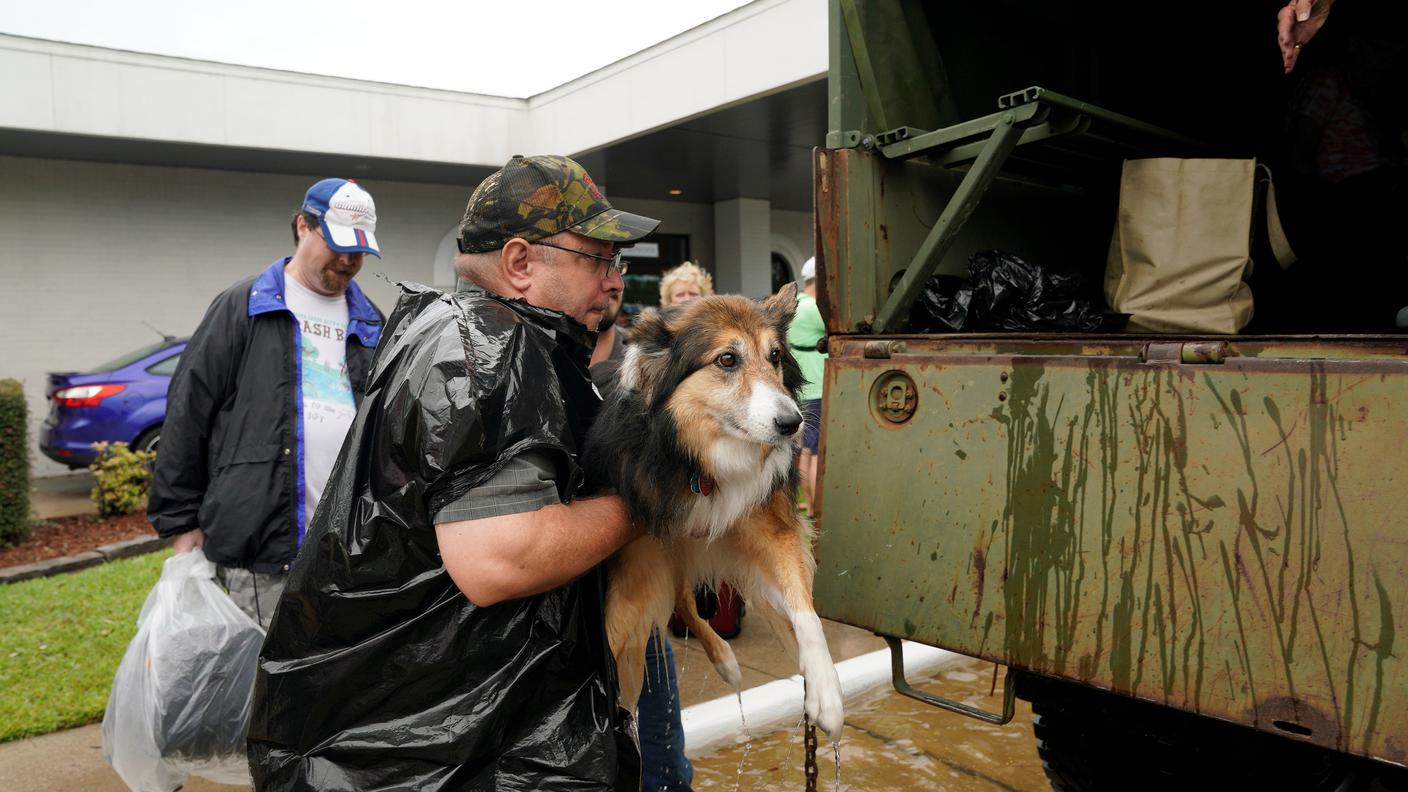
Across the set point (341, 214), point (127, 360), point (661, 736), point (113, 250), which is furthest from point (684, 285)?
point (113, 250)

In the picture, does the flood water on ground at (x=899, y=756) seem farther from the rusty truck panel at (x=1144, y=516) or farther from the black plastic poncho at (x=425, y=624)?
the black plastic poncho at (x=425, y=624)

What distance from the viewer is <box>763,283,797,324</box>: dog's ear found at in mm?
2574

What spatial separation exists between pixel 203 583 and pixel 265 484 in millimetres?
394

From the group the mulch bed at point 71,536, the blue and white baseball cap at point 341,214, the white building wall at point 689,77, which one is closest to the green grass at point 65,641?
the mulch bed at point 71,536

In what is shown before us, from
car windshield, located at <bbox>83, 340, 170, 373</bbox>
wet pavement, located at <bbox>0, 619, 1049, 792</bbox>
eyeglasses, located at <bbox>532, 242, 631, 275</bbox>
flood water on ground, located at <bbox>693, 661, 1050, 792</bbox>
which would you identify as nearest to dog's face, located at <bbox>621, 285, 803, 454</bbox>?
eyeglasses, located at <bbox>532, 242, 631, 275</bbox>

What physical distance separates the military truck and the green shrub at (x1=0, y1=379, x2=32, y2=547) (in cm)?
730

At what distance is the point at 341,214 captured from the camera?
3230 millimetres

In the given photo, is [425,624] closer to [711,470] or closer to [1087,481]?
[711,470]

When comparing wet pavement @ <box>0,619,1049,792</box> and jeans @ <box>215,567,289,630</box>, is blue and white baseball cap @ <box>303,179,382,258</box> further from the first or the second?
wet pavement @ <box>0,619,1049,792</box>

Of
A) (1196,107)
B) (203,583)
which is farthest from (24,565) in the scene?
(1196,107)

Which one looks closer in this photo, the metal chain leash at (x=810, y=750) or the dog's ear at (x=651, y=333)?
the metal chain leash at (x=810, y=750)

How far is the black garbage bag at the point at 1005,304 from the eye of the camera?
2.86 m

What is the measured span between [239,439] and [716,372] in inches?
72.3

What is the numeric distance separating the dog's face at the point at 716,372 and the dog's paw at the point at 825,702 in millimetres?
606
